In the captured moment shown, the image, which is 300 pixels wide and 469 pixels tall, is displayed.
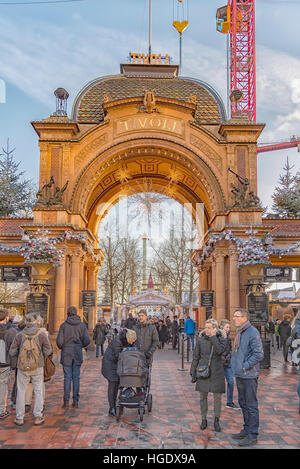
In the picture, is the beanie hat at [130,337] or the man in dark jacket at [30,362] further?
the beanie hat at [130,337]

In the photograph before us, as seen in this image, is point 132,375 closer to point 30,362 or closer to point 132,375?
point 132,375

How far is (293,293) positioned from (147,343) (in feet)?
51.7

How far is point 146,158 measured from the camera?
75.1ft

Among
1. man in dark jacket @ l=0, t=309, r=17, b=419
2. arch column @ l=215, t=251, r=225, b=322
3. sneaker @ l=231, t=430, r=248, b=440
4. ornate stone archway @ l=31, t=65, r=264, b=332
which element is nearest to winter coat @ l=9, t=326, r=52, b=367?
man in dark jacket @ l=0, t=309, r=17, b=419

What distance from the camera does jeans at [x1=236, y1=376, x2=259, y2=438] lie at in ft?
19.8

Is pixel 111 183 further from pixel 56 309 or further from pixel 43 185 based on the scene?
pixel 56 309

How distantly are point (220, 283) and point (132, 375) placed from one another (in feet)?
43.1

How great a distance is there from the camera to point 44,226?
1881 centimetres

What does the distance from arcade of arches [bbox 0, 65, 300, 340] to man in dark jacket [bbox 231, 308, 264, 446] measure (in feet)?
41.3

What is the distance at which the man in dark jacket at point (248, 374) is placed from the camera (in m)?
6.07

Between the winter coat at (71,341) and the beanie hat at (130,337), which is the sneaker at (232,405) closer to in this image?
the beanie hat at (130,337)

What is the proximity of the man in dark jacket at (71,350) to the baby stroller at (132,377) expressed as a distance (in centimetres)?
129

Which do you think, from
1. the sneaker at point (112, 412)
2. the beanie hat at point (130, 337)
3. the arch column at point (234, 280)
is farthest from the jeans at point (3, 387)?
the arch column at point (234, 280)

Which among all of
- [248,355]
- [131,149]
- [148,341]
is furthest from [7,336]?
[131,149]
